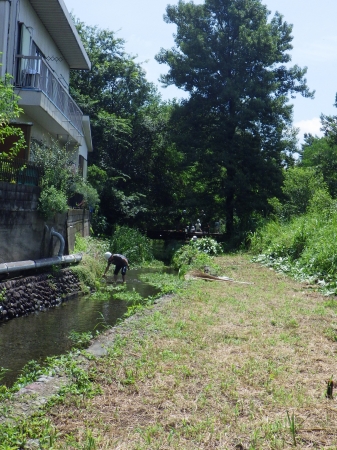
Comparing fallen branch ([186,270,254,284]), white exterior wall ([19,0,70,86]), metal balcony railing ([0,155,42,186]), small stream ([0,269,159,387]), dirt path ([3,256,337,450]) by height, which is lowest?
small stream ([0,269,159,387])

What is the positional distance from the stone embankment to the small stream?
0.70 ft

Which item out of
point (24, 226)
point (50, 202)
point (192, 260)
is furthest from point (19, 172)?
point (192, 260)

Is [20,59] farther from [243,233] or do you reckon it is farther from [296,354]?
[243,233]

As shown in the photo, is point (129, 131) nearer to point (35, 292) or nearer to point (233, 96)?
point (233, 96)

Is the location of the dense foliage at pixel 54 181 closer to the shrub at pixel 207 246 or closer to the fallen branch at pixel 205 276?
the fallen branch at pixel 205 276

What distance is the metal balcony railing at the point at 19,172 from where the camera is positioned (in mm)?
12555

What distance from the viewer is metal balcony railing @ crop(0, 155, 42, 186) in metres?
12.6

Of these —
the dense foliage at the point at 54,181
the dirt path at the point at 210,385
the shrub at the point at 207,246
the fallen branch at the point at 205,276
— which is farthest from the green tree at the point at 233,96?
the dirt path at the point at 210,385

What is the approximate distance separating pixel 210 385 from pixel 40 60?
45.4ft

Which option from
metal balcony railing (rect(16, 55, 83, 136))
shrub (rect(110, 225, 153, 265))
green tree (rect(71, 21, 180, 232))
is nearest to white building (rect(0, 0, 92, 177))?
metal balcony railing (rect(16, 55, 83, 136))

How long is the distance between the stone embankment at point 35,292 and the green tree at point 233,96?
678 inches

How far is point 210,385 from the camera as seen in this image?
5.58 metres

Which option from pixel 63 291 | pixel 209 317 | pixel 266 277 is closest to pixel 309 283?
pixel 266 277

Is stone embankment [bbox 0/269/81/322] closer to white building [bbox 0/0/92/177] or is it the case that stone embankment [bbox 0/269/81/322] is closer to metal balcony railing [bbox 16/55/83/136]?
white building [bbox 0/0/92/177]
